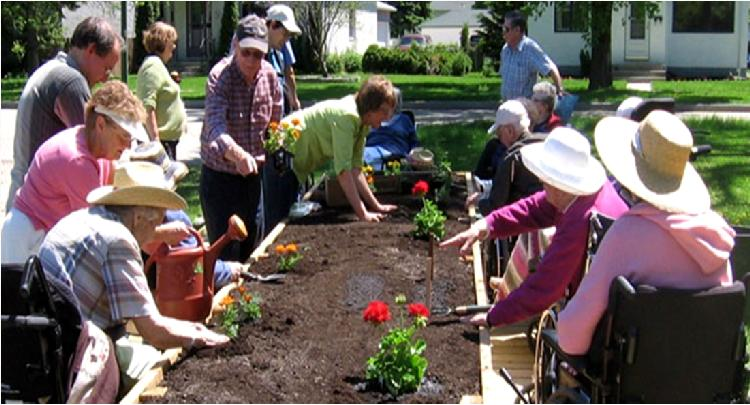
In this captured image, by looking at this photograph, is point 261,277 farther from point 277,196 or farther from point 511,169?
point 277,196

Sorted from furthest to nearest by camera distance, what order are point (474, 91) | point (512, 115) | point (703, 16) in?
point (703, 16) < point (474, 91) < point (512, 115)

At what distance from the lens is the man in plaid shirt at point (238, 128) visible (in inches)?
244

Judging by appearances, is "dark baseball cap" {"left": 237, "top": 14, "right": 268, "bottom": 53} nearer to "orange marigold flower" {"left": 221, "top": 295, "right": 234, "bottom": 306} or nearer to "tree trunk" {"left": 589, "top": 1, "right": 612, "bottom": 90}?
"orange marigold flower" {"left": 221, "top": 295, "right": 234, "bottom": 306}

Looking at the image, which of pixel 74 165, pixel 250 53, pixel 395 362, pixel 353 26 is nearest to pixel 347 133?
pixel 250 53

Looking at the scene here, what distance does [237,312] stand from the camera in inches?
189

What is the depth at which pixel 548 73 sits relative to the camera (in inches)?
389

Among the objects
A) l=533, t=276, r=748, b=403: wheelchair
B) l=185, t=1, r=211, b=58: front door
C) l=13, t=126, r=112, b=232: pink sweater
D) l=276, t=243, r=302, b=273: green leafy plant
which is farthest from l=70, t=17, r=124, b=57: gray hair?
l=185, t=1, r=211, b=58: front door

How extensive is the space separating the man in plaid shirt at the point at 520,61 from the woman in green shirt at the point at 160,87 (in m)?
3.25

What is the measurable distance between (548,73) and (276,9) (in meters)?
3.13

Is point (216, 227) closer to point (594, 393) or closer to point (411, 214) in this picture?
point (411, 214)

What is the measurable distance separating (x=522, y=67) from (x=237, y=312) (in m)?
5.89

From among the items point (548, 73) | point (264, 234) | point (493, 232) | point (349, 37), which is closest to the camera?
point (493, 232)

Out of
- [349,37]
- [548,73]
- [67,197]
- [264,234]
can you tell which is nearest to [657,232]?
[67,197]

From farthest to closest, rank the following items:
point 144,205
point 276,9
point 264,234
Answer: point 276,9 < point 264,234 < point 144,205
